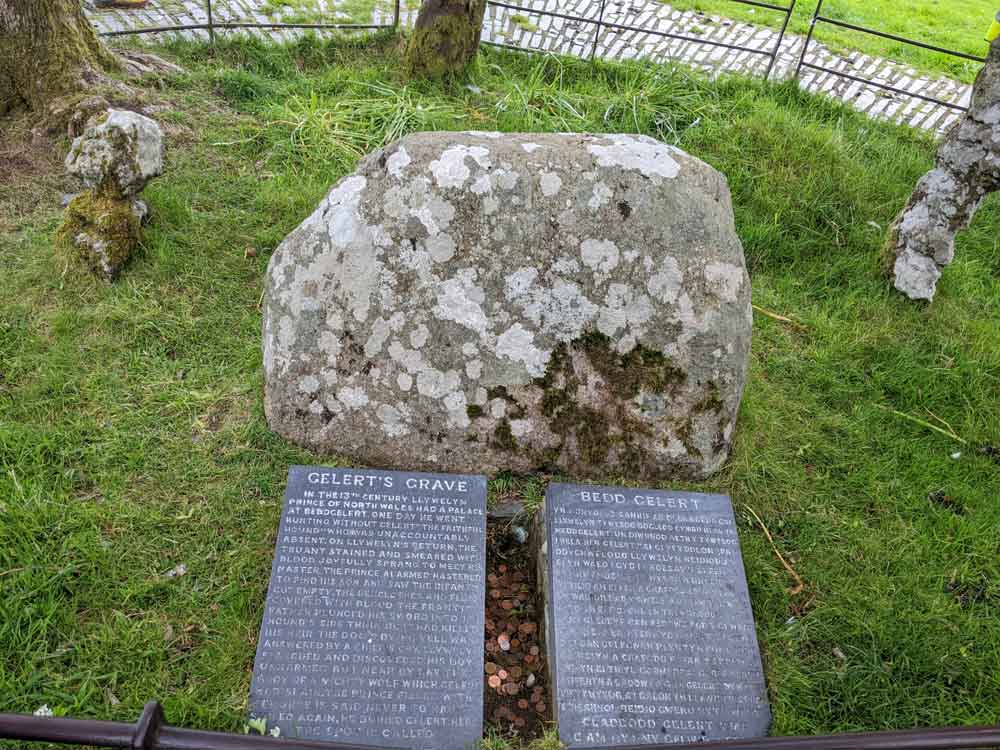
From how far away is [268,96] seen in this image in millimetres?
5840

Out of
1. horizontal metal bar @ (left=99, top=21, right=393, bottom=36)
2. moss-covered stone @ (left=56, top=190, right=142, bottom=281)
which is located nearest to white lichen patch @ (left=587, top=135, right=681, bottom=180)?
moss-covered stone @ (left=56, top=190, right=142, bottom=281)

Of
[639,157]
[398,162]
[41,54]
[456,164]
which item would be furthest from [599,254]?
[41,54]

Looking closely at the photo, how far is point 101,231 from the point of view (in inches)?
161

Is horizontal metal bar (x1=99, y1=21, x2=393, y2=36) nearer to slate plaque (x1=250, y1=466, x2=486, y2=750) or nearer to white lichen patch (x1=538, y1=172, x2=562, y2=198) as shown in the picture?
white lichen patch (x1=538, y1=172, x2=562, y2=198)

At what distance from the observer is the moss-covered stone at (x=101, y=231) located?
4062 millimetres

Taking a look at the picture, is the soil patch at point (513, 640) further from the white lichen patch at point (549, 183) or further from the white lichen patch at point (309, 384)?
the white lichen patch at point (549, 183)

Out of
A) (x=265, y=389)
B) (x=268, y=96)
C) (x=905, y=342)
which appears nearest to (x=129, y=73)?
(x=268, y=96)

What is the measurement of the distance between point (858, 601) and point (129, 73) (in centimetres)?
591

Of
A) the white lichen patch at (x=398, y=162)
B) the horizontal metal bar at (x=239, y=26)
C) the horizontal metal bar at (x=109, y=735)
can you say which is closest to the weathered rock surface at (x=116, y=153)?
the white lichen patch at (x=398, y=162)

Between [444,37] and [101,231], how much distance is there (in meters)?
3.21

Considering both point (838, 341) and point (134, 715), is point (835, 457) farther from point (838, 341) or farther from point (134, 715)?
point (134, 715)

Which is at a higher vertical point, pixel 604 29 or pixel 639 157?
pixel 639 157

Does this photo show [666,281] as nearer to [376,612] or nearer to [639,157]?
[639,157]

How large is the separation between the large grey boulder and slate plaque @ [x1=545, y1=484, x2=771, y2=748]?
34 cm
